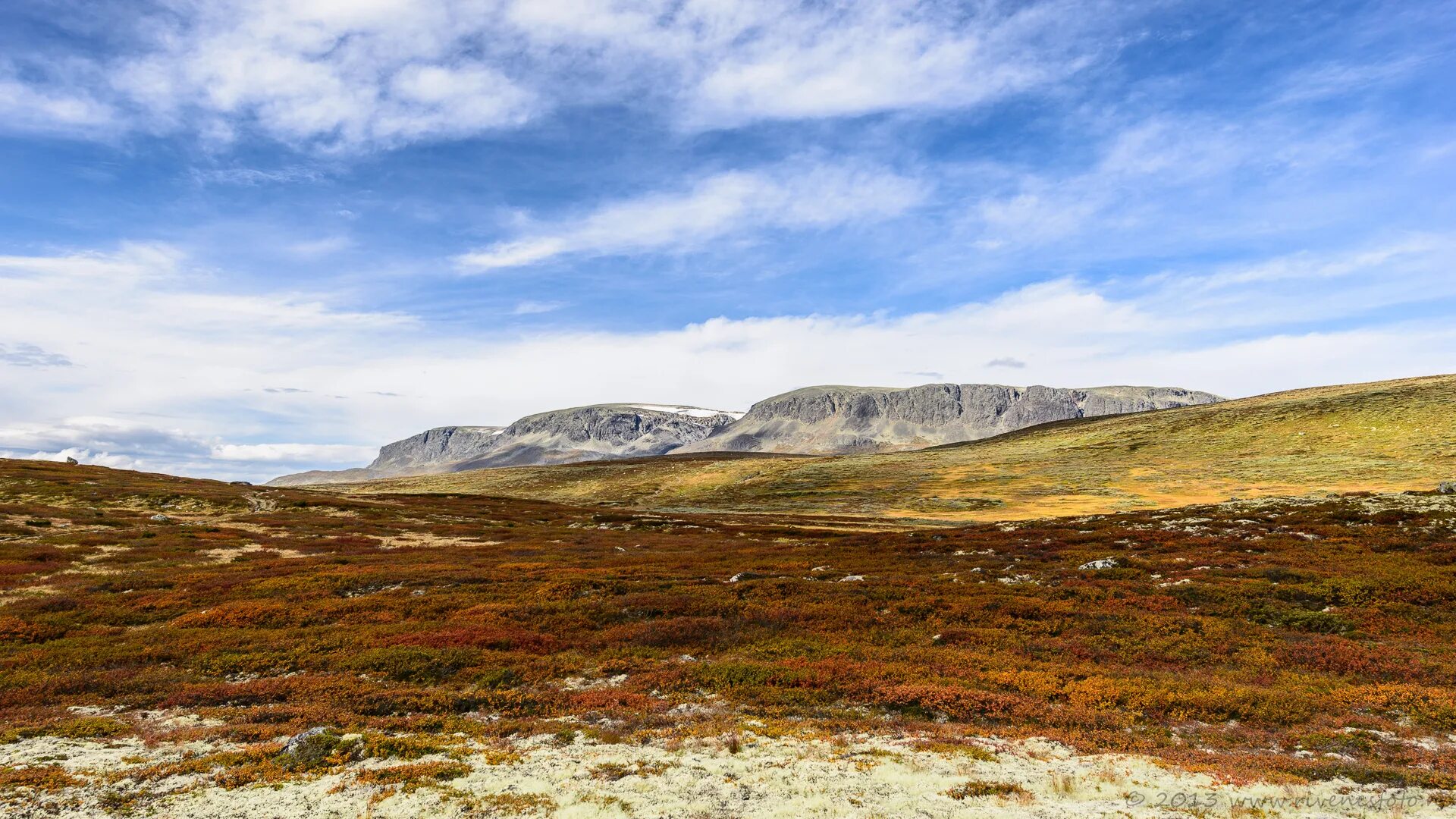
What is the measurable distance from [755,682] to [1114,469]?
116708 mm

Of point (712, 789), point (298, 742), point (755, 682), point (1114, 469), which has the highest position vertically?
point (298, 742)

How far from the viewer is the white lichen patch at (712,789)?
33.8ft

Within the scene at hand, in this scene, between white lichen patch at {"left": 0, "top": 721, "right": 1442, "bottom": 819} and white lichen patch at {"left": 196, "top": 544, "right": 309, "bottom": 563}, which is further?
white lichen patch at {"left": 196, "top": 544, "right": 309, "bottom": 563}

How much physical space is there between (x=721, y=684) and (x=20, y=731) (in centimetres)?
1524

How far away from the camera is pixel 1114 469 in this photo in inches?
4486

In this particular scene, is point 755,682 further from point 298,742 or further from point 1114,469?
point 1114,469

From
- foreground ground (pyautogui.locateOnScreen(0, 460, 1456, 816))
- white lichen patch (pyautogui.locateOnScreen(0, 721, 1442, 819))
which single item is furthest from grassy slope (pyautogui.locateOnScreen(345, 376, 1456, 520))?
white lichen patch (pyautogui.locateOnScreen(0, 721, 1442, 819))

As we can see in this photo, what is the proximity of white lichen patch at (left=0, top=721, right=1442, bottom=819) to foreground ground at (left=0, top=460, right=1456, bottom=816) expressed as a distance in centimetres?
7

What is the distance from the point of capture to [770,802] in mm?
10828

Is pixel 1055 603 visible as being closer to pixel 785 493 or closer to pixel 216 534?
pixel 216 534

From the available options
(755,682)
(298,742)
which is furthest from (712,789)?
(298,742)

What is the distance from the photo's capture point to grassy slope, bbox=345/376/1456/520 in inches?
3474

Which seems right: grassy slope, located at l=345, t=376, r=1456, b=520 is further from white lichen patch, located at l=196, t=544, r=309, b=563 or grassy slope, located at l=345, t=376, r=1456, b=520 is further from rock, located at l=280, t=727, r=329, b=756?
rock, located at l=280, t=727, r=329, b=756

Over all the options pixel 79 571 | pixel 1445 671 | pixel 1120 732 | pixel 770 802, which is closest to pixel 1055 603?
pixel 1445 671
